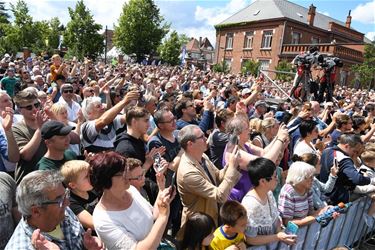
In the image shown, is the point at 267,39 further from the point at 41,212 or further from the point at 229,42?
the point at 41,212

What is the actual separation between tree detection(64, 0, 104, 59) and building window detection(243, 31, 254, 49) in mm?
19301

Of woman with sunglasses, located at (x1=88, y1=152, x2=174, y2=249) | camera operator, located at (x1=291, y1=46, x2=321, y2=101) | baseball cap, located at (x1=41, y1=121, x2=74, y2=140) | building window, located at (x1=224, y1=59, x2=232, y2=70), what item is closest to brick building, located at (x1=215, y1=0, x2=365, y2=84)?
building window, located at (x1=224, y1=59, x2=232, y2=70)

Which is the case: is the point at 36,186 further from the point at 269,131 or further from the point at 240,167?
the point at 269,131

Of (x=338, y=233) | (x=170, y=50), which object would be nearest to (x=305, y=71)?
(x=338, y=233)

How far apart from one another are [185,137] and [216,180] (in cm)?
61

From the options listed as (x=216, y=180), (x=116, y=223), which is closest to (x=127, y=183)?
(x=116, y=223)

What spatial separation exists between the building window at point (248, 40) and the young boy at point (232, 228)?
125 ft

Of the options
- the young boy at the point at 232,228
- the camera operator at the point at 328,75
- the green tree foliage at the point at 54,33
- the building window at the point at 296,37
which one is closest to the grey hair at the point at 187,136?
the young boy at the point at 232,228

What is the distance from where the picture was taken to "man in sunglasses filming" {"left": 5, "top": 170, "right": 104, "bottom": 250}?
1775 millimetres

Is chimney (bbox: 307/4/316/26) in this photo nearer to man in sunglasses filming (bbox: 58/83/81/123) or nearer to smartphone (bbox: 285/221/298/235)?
man in sunglasses filming (bbox: 58/83/81/123)

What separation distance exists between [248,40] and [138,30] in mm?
15887

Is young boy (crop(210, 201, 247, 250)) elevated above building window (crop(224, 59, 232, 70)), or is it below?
below

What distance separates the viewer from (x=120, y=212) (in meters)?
2.20

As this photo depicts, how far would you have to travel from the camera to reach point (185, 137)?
312 centimetres
